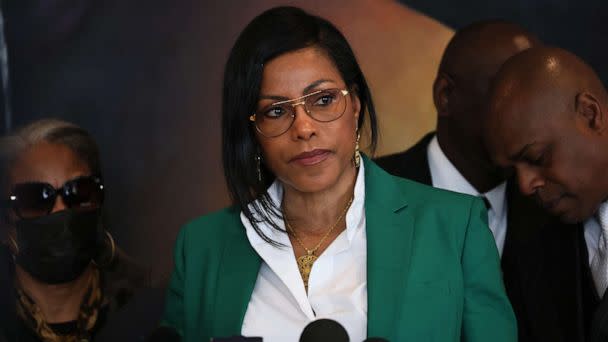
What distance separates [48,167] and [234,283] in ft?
3.34

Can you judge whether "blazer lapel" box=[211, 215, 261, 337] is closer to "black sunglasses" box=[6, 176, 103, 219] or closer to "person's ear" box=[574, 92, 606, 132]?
"black sunglasses" box=[6, 176, 103, 219]

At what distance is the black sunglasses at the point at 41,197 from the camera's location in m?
3.28

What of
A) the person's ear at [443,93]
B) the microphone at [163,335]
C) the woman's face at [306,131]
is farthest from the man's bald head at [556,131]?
the microphone at [163,335]

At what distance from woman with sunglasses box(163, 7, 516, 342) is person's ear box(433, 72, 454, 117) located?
114 cm

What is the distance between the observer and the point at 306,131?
264 centimetres

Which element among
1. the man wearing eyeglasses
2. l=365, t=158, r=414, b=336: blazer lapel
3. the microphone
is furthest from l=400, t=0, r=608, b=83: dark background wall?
the microphone

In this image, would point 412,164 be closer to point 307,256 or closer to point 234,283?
point 307,256

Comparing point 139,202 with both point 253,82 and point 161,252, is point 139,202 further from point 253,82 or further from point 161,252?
point 253,82

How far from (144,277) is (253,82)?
5.11 ft

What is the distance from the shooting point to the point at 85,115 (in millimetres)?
3945

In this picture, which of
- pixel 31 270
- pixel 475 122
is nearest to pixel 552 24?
pixel 475 122

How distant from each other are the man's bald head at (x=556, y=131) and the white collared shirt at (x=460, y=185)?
28.3 inches

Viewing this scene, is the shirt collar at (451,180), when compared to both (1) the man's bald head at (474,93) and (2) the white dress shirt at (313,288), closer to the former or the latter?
(1) the man's bald head at (474,93)

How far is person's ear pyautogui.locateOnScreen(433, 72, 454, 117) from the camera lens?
158 inches
